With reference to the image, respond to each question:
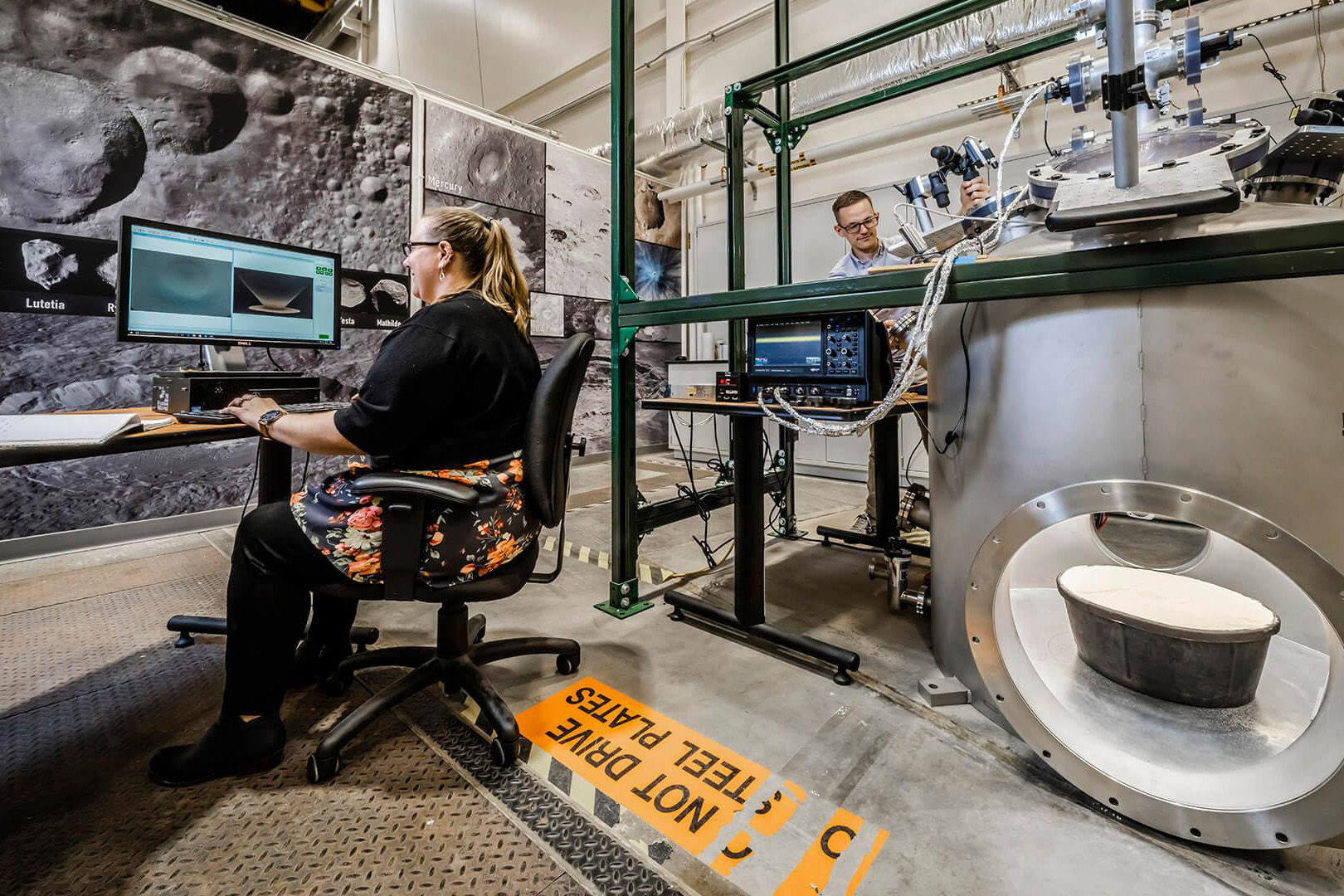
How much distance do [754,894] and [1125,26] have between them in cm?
149

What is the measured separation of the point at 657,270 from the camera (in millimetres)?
5484

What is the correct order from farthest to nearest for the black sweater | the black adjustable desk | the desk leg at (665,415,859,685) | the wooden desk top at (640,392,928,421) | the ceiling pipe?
the ceiling pipe < the desk leg at (665,415,859,685) < the black adjustable desk < the wooden desk top at (640,392,928,421) < the black sweater

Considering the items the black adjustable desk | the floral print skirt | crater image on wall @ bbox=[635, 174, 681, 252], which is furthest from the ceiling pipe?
the floral print skirt

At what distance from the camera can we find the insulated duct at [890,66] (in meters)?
3.15

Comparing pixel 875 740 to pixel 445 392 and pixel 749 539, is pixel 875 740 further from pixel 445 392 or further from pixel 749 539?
pixel 445 392

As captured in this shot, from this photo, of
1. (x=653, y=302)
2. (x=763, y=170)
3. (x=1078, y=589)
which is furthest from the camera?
(x=763, y=170)

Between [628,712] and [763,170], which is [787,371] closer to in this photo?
[628,712]

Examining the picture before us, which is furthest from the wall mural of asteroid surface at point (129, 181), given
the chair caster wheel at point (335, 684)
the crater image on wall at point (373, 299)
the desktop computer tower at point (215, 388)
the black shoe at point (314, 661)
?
the chair caster wheel at point (335, 684)

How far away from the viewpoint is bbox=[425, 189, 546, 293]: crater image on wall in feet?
13.4

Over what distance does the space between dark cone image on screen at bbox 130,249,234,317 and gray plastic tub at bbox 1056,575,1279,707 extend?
7.68ft

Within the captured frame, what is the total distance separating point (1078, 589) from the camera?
1337 mm

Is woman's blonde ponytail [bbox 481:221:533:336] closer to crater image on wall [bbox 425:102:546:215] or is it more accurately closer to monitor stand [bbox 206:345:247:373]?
monitor stand [bbox 206:345:247:373]

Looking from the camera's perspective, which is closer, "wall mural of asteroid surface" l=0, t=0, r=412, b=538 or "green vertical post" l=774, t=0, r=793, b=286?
"wall mural of asteroid surface" l=0, t=0, r=412, b=538

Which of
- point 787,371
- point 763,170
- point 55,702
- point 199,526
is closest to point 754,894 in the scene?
point 787,371
